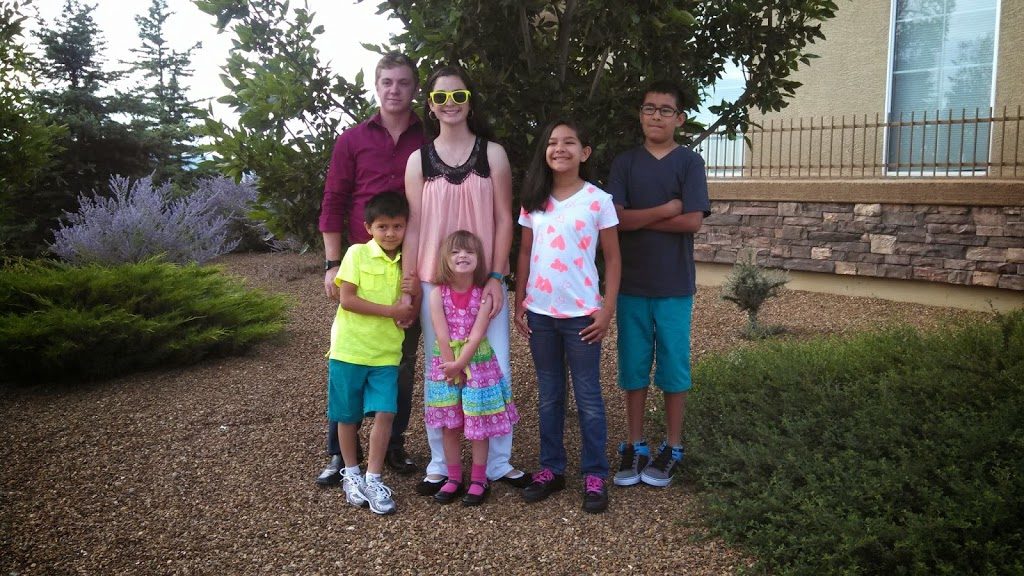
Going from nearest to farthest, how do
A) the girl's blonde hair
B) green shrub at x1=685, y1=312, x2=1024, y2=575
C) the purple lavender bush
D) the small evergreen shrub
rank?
green shrub at x1=685, y1=312, x2=1024, y2=575, the girl's blonde hair, the small evergreen shrub, the purple lavender bush

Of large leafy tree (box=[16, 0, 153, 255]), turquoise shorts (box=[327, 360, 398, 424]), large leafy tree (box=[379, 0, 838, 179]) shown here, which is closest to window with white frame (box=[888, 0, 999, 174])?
large leafy tree (box=[379, 0, 838, 179])

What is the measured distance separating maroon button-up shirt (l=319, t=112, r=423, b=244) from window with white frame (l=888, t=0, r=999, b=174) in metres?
6.42

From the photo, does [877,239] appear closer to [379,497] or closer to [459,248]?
[459,248]

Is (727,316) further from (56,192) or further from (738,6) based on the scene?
(56,192)

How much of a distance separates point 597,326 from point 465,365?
0.58 metres

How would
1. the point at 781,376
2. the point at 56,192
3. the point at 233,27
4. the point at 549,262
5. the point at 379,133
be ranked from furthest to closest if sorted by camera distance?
the point at 56,192
the point at 781,376
the point at 233,27
the point at 379,133
the point at 549,262

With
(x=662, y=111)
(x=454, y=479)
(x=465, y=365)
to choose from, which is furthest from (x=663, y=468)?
(x=662, y=111)

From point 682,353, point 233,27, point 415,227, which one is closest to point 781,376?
point 682,353

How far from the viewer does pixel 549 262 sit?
136 inches

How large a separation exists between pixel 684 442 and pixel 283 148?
2505mm

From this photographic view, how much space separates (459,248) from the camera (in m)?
3.38

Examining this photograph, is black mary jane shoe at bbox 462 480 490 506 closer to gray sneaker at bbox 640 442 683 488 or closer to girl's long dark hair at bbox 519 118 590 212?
gray sneaker at bbox 640 442 683 488

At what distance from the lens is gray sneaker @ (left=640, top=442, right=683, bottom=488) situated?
3812 millimetres

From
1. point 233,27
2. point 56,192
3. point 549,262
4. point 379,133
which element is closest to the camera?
point 549,262
